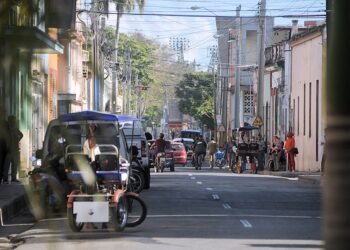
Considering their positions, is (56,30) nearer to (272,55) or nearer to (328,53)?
(328,53)

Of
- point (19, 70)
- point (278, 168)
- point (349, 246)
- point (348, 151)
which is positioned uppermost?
point (19, 70)

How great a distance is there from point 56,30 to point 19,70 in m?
0.11

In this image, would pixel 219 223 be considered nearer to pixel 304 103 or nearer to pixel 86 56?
pixel 86 56

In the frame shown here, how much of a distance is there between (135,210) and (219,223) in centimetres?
171

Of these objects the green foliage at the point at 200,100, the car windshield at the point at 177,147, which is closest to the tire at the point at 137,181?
the car windshield at the point at 177,147

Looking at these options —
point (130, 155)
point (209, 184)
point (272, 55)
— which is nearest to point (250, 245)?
point (130, 155)

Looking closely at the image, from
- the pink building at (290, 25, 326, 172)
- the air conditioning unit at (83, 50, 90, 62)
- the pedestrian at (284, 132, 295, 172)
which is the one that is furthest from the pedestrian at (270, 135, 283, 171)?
the air conditioning unit at (83, 50, 90, 62)

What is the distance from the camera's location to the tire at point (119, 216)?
44.8 ft

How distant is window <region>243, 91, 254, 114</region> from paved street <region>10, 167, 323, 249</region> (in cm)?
4804

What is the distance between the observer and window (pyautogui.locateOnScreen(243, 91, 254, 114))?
7258 cm

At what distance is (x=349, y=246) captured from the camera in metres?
1.47

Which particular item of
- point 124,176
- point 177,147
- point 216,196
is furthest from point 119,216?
point 177,147

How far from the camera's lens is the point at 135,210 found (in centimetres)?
1454

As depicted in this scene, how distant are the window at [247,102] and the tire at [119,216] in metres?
58.3
